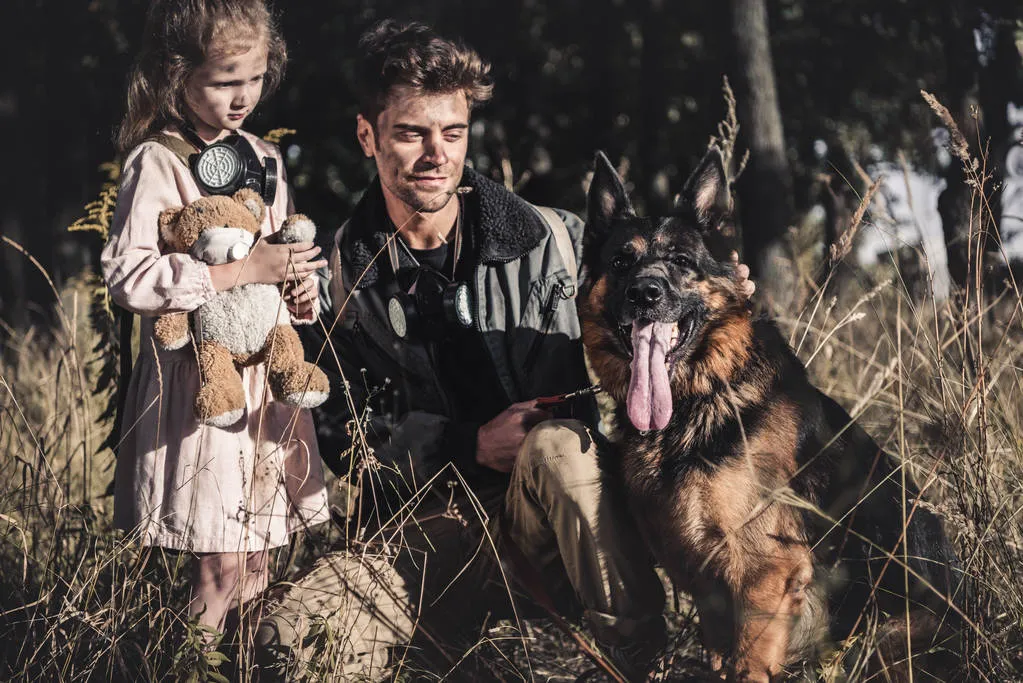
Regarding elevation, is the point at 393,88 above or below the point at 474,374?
above

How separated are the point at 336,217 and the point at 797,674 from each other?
806cm

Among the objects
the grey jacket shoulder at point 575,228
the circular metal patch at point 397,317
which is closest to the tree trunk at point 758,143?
the grey jacket shoulder at point 575,228

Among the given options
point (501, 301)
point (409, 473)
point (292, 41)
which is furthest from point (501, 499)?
point (292, 41)

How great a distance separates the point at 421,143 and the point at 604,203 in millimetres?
714

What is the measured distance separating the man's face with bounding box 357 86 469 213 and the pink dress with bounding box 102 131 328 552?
0.78 metres

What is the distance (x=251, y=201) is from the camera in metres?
2.75

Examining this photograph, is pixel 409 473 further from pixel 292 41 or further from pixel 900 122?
pixel 900 122

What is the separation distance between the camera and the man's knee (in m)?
2.68

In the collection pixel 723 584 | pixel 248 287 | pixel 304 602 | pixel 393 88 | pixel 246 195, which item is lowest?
pixel 304 602

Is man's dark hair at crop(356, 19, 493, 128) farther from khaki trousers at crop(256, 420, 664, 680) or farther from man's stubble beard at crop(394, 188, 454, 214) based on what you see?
khaki trousers at crop(256, 420, 664, 680)

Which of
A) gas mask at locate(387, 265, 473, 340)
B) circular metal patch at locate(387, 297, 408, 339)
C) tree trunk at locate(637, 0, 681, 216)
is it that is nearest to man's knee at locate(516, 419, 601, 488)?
gas mask at locate(387, 265, 473, 340)

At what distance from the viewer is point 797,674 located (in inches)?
96.3

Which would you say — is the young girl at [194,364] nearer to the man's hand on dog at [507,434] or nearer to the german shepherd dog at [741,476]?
the man's hand on dog at [507,434]

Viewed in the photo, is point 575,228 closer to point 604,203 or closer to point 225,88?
point 604,203
